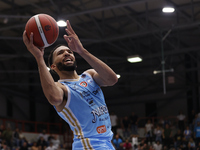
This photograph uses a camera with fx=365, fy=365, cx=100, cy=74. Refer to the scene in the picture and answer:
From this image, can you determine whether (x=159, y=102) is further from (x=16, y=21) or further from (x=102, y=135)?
(x=102, y=135)

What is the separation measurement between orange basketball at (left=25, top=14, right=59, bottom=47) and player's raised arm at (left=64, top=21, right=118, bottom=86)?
24cm

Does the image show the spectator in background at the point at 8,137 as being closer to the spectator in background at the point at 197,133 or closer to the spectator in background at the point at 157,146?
the spectator in background at the point at 157,146

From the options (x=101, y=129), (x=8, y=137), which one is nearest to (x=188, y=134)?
(x=8, y=137)

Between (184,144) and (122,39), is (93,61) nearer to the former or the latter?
(184,144)

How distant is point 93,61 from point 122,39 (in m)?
20.6

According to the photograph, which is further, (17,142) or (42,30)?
(17,142)

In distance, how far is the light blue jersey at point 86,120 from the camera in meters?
4.25

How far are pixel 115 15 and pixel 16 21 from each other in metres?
5.36

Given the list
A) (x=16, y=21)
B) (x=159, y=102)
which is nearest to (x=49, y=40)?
(x=16, y=21)

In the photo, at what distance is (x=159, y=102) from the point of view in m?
31.7

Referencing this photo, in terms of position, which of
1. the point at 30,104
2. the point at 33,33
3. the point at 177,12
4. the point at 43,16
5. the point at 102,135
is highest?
the point at 177,12

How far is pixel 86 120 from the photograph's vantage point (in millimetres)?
4270

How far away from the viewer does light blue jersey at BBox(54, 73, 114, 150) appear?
14.0 ft

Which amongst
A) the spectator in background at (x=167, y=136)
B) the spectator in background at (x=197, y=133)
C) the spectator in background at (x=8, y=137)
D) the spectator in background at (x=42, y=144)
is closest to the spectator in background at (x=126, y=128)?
the spectator in background at (x=167, y=136)
